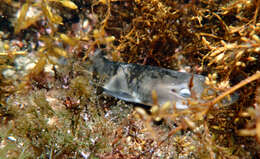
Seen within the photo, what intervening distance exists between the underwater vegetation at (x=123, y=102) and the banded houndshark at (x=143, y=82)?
361 mm

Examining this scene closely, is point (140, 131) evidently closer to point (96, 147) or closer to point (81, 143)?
point (96, 147)

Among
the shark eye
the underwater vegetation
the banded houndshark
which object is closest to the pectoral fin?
the banded houndshark

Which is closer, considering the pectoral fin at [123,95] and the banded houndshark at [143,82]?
the banded houndshark at [143,82]

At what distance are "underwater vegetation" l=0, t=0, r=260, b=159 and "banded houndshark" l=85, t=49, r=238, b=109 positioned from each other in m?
0.36

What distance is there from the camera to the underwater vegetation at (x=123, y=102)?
98.9 inches

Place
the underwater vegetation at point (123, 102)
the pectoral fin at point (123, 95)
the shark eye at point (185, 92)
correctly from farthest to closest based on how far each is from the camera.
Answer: the pectoral fin at point (123, 95)
the shark eye at point (185, 92)
the underwater vegetation at point (123, 102)

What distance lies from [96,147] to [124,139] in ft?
1.75

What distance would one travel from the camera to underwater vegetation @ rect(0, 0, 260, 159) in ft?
8.24

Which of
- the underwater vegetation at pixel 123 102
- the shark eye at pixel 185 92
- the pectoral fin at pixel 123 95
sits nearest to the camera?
the underwater vegetation at pixel 123 102

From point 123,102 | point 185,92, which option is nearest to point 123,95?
point 123,102

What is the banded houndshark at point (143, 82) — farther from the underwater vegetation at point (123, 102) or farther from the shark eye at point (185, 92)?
the underwater vegetation at point (123, 102)

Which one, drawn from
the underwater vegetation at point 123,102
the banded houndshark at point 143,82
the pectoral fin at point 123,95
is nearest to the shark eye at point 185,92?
the banded houndshark at point 143,82

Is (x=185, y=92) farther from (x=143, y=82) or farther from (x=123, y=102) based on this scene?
(x=123, y=102)

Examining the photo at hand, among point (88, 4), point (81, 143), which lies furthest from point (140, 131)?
point (88, 4)
